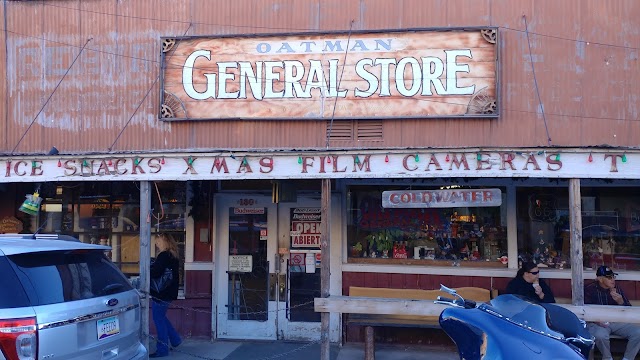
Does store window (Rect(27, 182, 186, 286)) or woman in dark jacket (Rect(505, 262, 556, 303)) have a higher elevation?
store window (Rect(27, 182, 186, 286))

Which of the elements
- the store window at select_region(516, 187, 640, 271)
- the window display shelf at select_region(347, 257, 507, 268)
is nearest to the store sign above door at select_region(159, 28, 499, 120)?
the store window at select_region(516, 187, 640, 271)

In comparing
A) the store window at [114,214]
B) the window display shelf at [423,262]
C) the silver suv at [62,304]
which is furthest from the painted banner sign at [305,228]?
the silver suv at [62,304]

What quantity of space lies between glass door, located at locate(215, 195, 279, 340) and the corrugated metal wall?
5.09 ft

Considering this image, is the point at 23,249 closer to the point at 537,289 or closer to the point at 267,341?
the point at 267,341

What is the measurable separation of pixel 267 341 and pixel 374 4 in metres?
5.20

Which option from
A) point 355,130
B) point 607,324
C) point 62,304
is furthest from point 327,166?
point 607,324

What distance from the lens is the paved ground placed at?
8.38 meters

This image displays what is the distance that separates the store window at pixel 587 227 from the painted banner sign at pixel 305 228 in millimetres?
3013

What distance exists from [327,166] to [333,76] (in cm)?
170

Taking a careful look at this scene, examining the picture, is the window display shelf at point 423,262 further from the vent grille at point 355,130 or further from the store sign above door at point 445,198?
the vent grille at point 355,130

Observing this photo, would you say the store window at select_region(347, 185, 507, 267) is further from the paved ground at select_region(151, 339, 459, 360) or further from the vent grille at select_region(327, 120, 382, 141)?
the paved ground at select_region(151, 339, 459, 360)

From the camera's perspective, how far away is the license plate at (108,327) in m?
5.16

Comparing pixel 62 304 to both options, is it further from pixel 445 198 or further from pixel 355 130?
pixel 445 198

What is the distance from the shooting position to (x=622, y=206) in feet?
28.4
